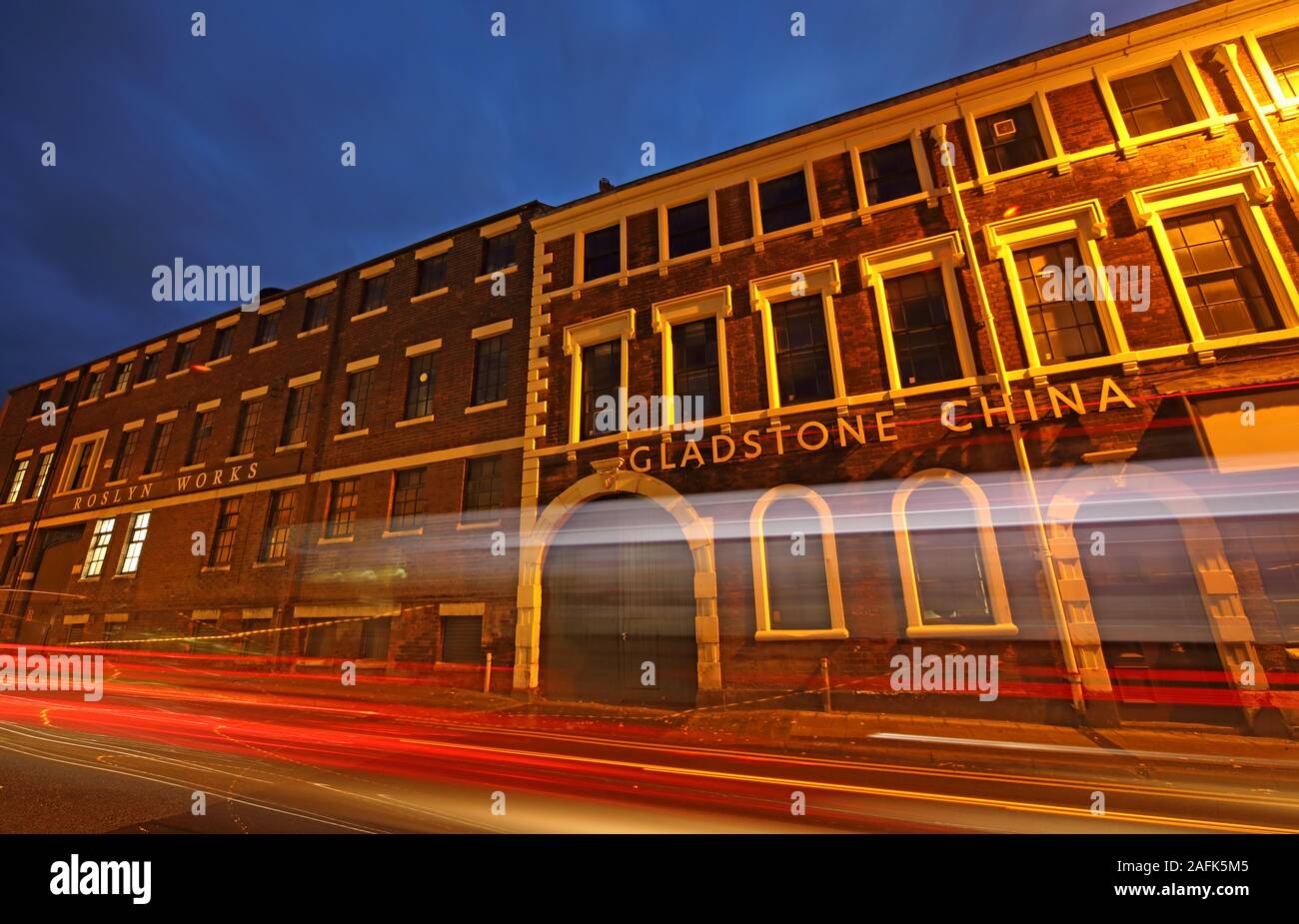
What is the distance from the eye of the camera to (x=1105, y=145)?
1061 centimetres

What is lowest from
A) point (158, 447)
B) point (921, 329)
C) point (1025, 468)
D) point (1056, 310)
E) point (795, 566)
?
point (795, 566)

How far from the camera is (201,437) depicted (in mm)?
20094

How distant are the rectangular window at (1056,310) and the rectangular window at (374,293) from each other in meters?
19.4

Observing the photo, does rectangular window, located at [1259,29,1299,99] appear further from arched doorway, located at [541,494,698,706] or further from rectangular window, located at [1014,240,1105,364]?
arched doorway, located at [541,494,698,706]

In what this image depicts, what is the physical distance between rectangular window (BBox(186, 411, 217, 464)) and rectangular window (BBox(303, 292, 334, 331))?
5.49 meters

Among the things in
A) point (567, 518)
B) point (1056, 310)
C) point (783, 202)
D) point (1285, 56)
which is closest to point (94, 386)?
point (567, 518)

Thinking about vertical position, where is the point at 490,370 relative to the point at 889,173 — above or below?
below

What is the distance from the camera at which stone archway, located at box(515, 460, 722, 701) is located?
10594mm

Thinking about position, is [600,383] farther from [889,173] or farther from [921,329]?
[889,173]

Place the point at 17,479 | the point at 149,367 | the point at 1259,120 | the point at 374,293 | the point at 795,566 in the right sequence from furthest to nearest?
the point at 17,479, the point at 149,367, the point at 374,293, the point at 795,566, the point at 1259,120

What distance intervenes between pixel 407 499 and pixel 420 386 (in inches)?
152

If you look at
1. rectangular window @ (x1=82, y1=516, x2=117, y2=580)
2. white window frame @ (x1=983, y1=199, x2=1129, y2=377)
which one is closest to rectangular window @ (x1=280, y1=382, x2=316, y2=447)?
rectangular window @ (x1=82, y1=516, x2=117, y2=580)

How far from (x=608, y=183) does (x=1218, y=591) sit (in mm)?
17768
